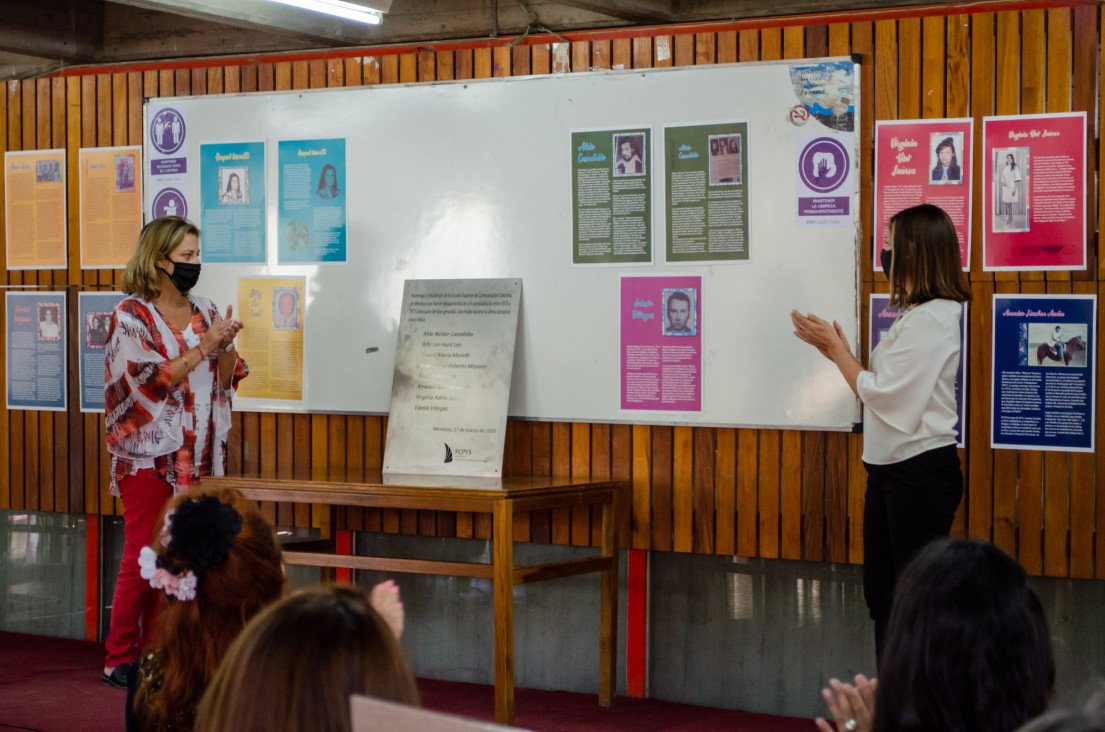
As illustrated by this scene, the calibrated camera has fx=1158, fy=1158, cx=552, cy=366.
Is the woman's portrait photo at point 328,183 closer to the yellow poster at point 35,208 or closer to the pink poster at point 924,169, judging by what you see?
the yellow poster at point 35,208

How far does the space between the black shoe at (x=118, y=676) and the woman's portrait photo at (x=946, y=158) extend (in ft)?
12.3

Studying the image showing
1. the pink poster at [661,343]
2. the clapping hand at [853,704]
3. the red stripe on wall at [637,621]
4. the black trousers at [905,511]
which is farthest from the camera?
the red stripe on wall at [637,621]

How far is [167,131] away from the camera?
5586 millimetres

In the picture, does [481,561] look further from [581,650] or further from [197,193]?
[197,193]

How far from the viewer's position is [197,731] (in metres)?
1.57

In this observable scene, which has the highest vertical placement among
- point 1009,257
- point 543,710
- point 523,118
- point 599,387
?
point 523,118

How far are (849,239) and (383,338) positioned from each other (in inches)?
81.2

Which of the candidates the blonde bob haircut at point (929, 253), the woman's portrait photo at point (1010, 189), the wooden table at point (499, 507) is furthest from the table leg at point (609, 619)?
the woman's portrait photo at point (1010, 189)

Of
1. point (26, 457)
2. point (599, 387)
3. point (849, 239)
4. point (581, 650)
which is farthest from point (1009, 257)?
point (26, 457)

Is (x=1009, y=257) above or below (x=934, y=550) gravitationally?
above

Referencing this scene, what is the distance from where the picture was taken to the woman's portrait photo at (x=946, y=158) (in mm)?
4344

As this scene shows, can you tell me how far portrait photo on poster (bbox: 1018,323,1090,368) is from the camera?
421cm

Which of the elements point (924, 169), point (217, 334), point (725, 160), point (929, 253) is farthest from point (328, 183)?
point (929, 253)

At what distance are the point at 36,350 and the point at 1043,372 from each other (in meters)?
4.71
